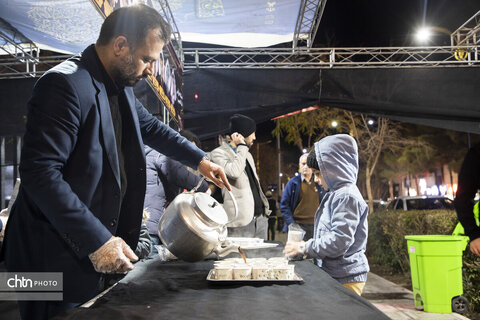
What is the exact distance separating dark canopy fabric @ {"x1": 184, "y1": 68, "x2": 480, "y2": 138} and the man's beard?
501 centimetres

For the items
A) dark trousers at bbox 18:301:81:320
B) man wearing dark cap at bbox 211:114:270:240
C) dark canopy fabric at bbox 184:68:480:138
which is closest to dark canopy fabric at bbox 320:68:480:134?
dark canopy fabric at bbox 184:68:480:138

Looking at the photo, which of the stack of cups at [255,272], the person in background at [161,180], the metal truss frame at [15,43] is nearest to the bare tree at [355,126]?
the metal truss frame at [15,43]

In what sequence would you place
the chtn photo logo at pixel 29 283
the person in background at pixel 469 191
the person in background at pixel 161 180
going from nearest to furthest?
the chtn photo logo at pixel 29 283 → the person in background at pixel 469 191 → the person in background at pixel 161 180

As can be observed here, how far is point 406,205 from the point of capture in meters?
11.3

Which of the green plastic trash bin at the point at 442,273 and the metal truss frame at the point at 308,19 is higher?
the metal truss frame at the point at 308,19

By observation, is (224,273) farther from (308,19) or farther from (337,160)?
(308,19)

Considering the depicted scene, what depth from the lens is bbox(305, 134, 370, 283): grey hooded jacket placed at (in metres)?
2.30

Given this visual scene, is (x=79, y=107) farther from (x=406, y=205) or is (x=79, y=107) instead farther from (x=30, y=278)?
(x=406, y=205)

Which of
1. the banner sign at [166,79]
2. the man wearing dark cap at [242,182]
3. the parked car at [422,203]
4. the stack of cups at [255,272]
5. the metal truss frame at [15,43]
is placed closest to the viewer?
the stack of cups at [255,272]

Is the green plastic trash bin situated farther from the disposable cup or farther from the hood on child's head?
the disposable cup

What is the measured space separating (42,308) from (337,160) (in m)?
1.93

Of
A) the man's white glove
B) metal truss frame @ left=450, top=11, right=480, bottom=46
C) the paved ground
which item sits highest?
metal truss frame @ left=450, top=11, right=480, bottom=46

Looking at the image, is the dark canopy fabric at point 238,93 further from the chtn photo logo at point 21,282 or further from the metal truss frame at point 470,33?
the chtn photo logo at point 21,282

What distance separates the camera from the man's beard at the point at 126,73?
1548 mm
